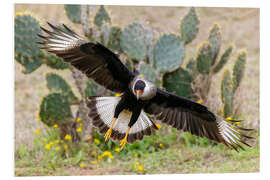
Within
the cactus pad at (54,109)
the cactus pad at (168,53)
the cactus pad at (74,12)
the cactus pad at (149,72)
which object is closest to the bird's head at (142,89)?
the cactus pad at (149,72)

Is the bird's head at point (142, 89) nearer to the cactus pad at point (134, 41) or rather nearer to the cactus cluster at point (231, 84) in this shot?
the cactus pad at point (134, 41)

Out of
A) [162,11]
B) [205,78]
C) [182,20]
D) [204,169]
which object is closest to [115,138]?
[204,169]

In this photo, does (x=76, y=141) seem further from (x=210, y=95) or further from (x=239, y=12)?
(x=239, y=12)

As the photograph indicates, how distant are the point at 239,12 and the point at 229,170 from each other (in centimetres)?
511

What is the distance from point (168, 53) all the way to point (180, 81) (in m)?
0.41

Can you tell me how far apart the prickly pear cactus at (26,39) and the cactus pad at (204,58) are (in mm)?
1889

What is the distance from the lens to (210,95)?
4.55m

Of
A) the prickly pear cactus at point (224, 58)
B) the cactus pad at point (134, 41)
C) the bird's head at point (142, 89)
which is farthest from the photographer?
the prickly pear cactus at point (224, 58)

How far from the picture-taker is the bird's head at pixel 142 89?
259cm

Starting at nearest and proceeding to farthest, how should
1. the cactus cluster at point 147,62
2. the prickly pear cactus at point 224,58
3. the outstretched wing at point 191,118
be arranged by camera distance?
the outstretched wing at point 191,118, the cactus cluster at point 147,62, the prickly pear cactus at point 224,58

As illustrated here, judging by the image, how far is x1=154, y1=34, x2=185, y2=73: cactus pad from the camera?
4.31 meters

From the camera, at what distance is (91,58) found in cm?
286

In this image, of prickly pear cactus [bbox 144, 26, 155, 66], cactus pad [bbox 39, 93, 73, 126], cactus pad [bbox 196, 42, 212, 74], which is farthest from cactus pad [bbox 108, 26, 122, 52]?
cactus pad [bbox 196, 42, 212, 74]

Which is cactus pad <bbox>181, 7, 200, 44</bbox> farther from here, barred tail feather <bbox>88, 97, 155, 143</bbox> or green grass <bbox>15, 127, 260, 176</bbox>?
barred tail feather <bbox>88, 97, 155, 143</bbox>
